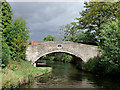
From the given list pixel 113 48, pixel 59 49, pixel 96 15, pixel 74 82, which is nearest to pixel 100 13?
pixel 96 15

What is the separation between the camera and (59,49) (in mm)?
23156

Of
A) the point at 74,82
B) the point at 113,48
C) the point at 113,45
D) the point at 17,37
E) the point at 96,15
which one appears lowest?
the point at 74,82

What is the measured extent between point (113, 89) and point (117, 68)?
386cm

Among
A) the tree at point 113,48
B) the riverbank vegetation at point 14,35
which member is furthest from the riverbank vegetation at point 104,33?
the riverbank vegetation at point 14,35

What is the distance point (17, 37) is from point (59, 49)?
8638 mm

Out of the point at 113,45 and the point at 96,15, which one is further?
the point at 96,15

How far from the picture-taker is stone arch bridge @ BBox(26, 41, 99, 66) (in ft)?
74.2

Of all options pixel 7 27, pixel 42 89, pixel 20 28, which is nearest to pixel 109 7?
pixel 20 28

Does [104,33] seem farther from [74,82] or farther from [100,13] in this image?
[100,13]

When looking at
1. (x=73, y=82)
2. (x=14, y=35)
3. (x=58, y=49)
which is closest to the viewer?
(x=73, y=82)

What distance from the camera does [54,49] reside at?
23078mm

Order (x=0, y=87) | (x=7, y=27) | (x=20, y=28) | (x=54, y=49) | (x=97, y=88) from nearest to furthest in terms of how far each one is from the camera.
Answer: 1. (x=0, y=87)
2. (x=97, y=88)
3. (x=7, y=27)
4. (x=20, y=28)
5. (x=54, y=49)

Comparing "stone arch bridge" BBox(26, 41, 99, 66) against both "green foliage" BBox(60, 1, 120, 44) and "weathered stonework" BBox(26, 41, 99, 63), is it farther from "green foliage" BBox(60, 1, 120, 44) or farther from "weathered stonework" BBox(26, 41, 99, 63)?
"green foliage" BBox(60, 1, 120, 44)

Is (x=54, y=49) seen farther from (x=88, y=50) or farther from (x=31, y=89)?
(x=31, y=89)
